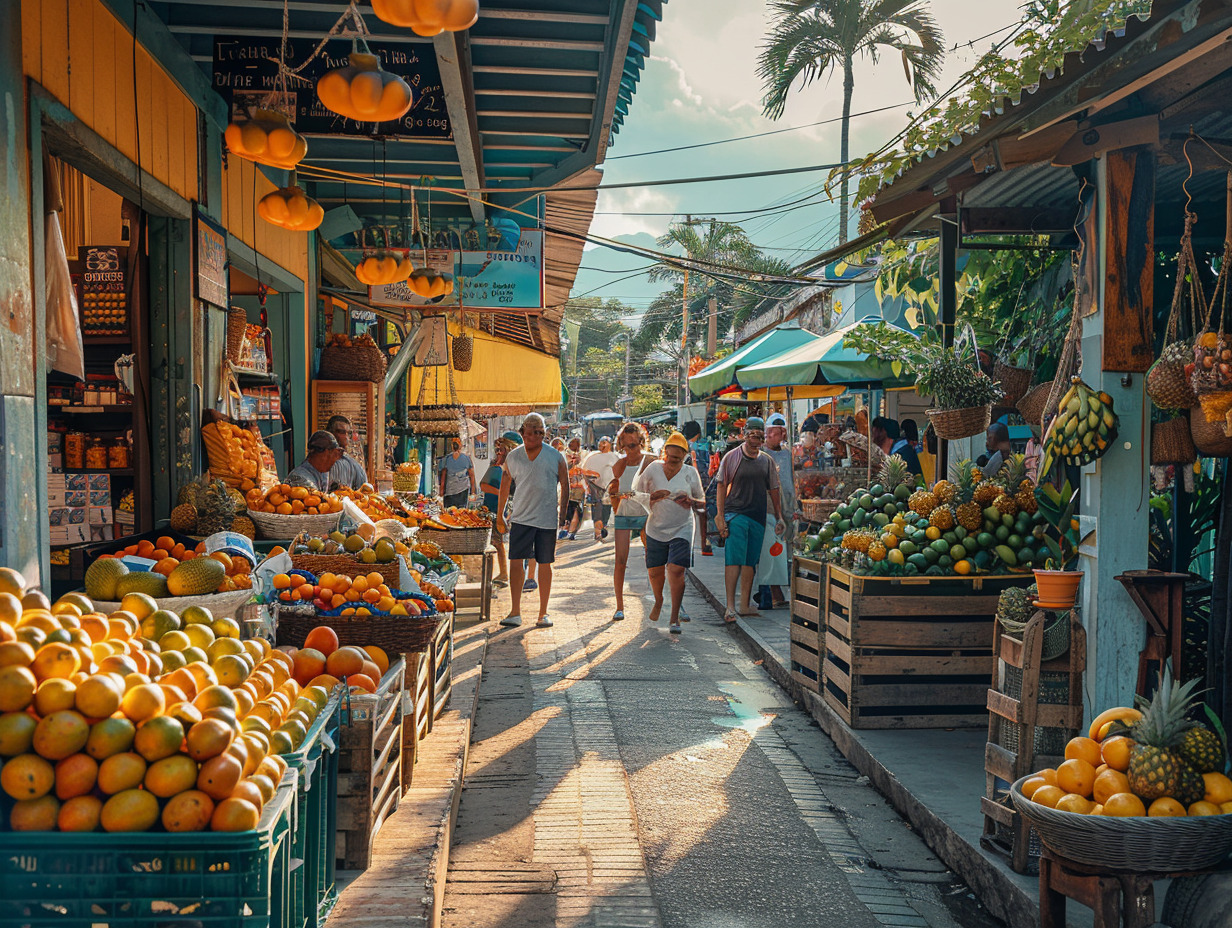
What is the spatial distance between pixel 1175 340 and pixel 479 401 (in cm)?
1635

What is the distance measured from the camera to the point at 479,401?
19984 millimetres

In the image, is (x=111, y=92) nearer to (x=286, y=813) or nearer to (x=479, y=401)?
(x=286, y=813)

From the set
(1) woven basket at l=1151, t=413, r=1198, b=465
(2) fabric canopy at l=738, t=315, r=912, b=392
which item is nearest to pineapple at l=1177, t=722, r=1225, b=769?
(1) woven basket at l=1151, t=413, r=1198, b=465

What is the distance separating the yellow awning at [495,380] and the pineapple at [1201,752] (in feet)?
56.0

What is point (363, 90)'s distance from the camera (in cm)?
471

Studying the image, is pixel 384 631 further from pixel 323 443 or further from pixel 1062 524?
pixel 323 443

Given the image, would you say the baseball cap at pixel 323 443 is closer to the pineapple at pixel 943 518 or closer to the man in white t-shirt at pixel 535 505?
the man in white t-shirt at pixel 535 505

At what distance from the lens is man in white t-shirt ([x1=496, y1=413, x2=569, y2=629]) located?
1016 cm

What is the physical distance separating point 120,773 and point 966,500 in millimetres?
5685

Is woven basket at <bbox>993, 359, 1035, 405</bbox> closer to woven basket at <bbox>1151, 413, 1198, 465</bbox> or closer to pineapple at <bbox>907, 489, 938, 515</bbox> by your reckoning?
pineapple at <bbox>907, 489, 938, 515</bbox>

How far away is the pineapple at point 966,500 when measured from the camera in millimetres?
6496

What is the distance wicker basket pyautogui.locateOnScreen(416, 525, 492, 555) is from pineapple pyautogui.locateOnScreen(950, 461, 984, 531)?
16.6 feet

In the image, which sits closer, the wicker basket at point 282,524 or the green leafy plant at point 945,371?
the green leafy plant at point 945,371

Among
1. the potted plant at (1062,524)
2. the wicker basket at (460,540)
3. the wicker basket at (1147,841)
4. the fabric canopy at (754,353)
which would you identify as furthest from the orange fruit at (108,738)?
the fabric canopy at (754,353)
